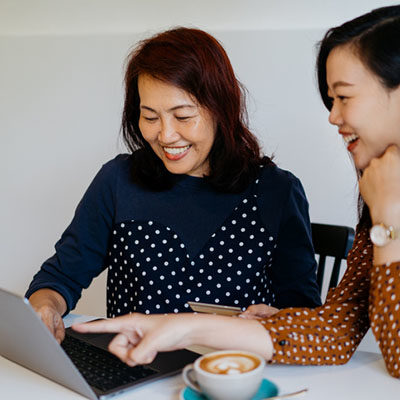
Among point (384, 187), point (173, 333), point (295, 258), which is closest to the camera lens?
point (173, 333)

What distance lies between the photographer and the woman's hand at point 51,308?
1.21 m

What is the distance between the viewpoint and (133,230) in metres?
1.54

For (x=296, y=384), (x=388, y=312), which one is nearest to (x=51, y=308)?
(x=296, y=384)

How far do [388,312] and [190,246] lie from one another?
606 millimetres

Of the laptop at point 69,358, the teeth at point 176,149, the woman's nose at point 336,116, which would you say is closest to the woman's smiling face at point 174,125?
the teeth at point 176,149

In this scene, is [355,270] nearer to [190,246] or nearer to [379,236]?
[379,236]

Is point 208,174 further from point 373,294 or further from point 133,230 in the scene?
point 373,294

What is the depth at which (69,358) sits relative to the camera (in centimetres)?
87

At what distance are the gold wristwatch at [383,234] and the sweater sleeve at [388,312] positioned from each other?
0.13ft

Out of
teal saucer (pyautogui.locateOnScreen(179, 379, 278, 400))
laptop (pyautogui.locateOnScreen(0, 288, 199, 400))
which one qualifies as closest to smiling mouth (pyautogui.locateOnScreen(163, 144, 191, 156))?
laptop (pyautogui.locateOnScreen(0, 288, 199, 400))

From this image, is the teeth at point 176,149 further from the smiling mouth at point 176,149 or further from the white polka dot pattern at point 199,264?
the white polka dot pattern at point 199,264

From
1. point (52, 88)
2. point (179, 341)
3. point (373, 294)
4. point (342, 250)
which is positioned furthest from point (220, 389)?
point (52, 88)

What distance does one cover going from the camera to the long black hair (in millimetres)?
1135

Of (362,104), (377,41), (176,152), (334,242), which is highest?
(377,41)
